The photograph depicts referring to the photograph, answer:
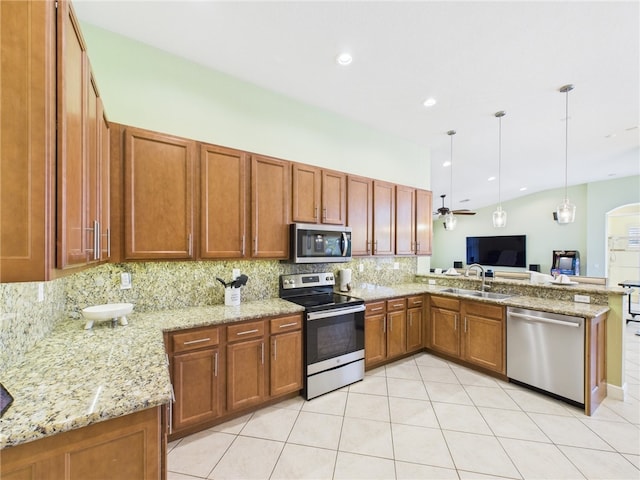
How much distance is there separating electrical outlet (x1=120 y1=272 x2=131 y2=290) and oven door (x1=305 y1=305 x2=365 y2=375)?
157 centimetres

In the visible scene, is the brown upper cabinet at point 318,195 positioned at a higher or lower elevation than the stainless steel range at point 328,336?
higher

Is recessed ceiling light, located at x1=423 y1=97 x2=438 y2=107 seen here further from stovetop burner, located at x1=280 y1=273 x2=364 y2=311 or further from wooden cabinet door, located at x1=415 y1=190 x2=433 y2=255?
stovetop burner, located at x1=280 y1=273 x2=364 y2=311

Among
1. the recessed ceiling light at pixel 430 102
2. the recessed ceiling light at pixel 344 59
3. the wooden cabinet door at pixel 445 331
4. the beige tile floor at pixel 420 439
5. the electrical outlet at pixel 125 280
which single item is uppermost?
the recessed ceiling light at pixel 344 59

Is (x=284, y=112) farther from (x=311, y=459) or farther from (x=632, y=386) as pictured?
(x=632, y=386)

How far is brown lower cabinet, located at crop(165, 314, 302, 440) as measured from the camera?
202 cm

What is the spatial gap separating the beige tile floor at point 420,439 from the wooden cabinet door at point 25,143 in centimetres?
173

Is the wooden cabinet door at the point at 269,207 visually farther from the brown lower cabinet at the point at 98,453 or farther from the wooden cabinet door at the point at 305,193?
the brown lower cabinet at the point at 98,453

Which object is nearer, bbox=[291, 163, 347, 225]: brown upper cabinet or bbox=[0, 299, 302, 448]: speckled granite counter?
bbox=[0, 299, 302, 448]: speckled granite counter

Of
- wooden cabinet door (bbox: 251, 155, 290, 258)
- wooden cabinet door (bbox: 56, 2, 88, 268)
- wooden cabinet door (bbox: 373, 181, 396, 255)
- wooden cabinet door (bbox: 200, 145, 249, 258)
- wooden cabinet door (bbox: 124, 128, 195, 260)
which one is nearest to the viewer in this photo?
wooden cabinet door (bbox: 56, 2, 88, 268)

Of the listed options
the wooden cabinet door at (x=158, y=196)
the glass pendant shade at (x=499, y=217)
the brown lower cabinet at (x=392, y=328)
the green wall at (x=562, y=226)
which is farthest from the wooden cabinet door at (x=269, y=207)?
the green wall at (x=562, y=226)

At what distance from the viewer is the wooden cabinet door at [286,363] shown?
95.6 inches

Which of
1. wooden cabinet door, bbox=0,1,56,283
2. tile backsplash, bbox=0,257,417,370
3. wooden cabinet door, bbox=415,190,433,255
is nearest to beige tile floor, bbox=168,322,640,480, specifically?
tile backsplash, bbox=0,257,417,370

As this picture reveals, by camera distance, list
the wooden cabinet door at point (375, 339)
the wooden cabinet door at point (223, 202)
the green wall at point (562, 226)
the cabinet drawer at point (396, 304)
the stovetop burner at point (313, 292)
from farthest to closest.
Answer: the green wall at point (562, 226) < the cabinet drawer at point (396, 304) < the wooden cabinet door at point (375, 339) < the stovetop burner at point (313, 292) < the wooden cabinet door at point (223, 202)

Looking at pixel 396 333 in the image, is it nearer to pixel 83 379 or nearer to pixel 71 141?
pixel 83 379
